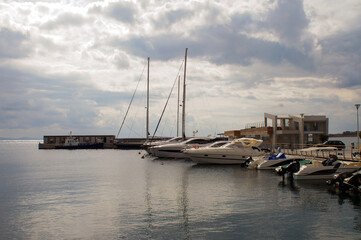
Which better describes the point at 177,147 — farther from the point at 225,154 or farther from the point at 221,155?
the point at 225,154

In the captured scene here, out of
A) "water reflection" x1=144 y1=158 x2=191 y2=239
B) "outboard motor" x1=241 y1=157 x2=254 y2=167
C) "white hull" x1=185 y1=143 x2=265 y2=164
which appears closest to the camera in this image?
"water reflection" x1=144 y1=158 x2=191 y2=239

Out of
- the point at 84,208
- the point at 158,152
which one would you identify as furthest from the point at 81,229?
the point at 158,152

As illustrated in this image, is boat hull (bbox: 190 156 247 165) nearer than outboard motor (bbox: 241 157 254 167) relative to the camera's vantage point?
No

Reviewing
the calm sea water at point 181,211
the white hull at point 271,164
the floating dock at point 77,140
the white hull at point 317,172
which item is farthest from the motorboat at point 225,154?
the floating dock at point 77,140

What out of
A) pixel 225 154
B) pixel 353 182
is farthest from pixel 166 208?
pixel 225 154

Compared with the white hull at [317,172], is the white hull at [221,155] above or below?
above

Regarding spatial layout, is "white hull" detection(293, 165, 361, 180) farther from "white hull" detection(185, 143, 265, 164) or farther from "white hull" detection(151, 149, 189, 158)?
"white hull" detection(151, 149, 189, 158)

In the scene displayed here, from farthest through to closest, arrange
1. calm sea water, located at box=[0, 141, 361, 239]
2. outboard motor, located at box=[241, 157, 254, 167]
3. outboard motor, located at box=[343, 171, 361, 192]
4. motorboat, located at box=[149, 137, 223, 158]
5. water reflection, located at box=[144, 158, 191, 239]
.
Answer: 1. motorboat, located at box=[149, 137, 223, 158]
2. outboard motor, located at box=[241, 157, 254, 167]
3. outboard motor, located at box=[343, 171, 361, 192]
4. water reflection, located at box=[144, 158, 191, 239]
5. calm sea water, located at box=[0, 141, 361, 239]

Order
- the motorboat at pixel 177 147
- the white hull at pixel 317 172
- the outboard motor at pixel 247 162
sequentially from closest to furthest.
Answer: the white hull at pixel 317 172 → the outboard motor at pixel 247 162 → the motorboat at pixel 177 147

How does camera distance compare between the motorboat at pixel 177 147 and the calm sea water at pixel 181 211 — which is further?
the motorboat at pixel 177 147

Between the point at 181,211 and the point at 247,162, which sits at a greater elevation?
the point at 247,162

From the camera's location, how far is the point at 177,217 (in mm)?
16172

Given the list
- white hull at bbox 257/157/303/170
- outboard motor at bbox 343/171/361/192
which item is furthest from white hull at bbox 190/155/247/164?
outboard motor at bbox 343/171/361/192

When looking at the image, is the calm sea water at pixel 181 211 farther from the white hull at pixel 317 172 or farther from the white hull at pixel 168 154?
the white hull at pixel 168 154
